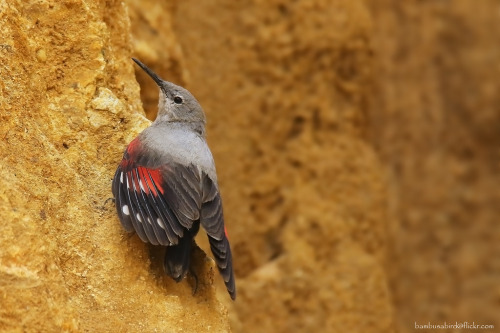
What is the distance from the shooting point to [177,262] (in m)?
3.31

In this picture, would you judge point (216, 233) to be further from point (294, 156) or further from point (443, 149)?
point (443, 149)

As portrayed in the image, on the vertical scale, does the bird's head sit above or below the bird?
above

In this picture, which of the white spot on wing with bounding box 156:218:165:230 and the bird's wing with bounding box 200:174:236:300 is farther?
the bird's wing with bounding box 200:174:236:300

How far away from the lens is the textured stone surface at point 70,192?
284 cm

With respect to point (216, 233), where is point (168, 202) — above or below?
above

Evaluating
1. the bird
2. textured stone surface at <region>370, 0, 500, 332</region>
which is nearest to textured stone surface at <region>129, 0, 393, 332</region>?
textured stone surface at <region>370, 0, 500, 332</region>

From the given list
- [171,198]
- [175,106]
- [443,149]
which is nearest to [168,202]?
[171,198]

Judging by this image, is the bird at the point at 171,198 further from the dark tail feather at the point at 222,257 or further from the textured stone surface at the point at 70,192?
the textured stone surface at the point at 70,192

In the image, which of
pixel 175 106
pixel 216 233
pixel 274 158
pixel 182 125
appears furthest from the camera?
pixel 274 158

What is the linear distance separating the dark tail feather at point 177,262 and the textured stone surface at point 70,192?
0.07 meters

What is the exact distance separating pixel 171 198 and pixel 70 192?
39 cm

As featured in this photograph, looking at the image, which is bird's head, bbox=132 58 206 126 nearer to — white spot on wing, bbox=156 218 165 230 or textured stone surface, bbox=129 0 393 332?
white spot on wing, bbox=156 218 165 230

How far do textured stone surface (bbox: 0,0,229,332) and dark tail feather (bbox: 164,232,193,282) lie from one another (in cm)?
7

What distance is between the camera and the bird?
3262 mm
